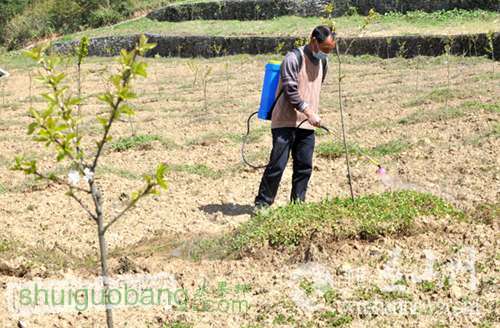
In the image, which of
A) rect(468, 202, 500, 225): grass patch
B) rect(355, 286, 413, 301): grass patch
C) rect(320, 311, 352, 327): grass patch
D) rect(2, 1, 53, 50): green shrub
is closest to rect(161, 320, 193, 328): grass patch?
rect(320, 311, 352, 327): grass patch

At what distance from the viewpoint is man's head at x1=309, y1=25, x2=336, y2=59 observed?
5.77 m

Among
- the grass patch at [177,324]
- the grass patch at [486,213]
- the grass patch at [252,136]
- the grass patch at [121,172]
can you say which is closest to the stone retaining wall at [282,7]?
the grass patch at [252,136]

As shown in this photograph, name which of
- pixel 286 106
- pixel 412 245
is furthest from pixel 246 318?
pixel 286 106

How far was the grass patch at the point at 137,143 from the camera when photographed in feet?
30.6

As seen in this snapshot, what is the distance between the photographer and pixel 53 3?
32.3m

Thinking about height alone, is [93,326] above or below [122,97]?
below

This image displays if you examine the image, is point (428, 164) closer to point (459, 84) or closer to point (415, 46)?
point (459, 84)

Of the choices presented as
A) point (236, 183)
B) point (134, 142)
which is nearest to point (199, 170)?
point (236, 183)

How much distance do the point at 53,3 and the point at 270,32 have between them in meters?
13.2

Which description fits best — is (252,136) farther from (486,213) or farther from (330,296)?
(330,296)

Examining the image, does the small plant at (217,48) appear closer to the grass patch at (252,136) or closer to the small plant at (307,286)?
the grass patch at (252,136)

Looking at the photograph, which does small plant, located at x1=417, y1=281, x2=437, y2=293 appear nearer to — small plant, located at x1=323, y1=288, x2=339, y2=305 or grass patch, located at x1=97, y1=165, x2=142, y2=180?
small plant, located at x1=323, y1=288, x2=339, y2=305

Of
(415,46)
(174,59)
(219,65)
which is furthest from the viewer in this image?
(174,59)

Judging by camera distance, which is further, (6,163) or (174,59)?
(174,59)
